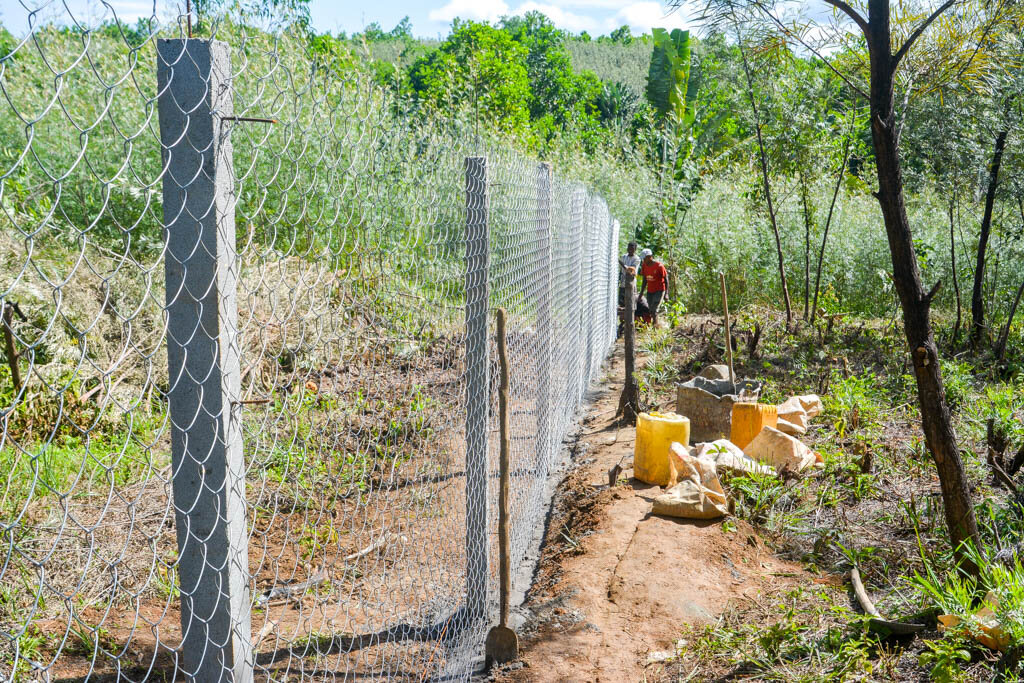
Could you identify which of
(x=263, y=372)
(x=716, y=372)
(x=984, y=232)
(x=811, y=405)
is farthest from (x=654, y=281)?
(x=263, y=372)

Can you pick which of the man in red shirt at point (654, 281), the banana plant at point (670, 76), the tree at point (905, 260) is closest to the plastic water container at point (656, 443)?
the tree at point (905, 260)

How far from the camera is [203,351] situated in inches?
58.1

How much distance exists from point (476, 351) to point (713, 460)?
3.03 m

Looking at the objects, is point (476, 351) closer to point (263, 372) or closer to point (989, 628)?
point (989, 628)

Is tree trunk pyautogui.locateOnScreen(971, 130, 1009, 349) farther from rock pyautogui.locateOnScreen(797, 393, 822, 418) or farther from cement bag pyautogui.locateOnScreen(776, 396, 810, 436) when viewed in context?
cement bag pyautogui.locateOnScreen(776, 396, 810, 436)

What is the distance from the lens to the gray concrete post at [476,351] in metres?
3.55

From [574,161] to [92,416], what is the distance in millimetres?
Result: 15651

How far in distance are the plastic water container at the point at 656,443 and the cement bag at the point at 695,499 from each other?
19.2 inches

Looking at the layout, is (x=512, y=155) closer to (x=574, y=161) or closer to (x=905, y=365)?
(x=905, y=365)

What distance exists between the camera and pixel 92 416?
6.43 meters

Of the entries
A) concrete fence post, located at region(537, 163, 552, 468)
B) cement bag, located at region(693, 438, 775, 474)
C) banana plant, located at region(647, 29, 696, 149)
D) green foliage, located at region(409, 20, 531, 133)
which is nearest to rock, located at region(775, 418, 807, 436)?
cement bag, located at region(693, 438, 775, 474)

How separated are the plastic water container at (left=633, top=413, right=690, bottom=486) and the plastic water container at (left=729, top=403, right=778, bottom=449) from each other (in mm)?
733

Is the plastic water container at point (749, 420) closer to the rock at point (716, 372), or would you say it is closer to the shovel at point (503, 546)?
the rock at point (716, 372)

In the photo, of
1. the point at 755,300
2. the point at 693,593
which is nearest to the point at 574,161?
the point at 755,300
